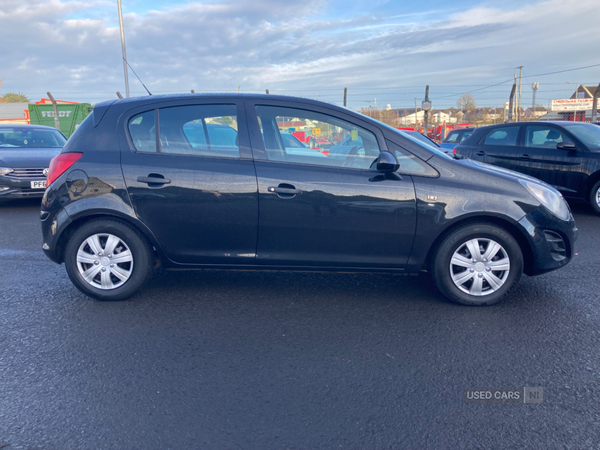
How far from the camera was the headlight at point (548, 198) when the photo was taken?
3.82m

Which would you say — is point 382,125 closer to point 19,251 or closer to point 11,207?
point 19,251

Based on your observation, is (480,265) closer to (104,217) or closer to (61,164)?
(104,217)

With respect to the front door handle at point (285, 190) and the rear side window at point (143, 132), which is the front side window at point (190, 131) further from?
the front door handle at point (285, 190)

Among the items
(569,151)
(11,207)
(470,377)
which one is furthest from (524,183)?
(11,207)

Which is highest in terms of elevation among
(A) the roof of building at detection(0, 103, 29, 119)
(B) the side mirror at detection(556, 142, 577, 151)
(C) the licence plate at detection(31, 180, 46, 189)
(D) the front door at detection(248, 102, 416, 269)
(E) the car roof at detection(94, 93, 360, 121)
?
(A) the roof of building at detection(0, 103, 29, 119)

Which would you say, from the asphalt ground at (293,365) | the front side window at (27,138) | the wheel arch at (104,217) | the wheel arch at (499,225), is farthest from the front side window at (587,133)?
the front side window at (27,138)

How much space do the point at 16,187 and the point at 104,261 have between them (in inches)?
216

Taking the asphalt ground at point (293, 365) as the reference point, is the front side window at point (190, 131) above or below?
above

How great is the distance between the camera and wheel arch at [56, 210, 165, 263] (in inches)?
150

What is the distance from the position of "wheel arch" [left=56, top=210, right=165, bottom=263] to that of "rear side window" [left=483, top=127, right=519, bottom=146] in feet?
24.2

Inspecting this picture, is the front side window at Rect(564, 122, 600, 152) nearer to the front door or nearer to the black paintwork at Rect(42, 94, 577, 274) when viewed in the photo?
the black paintwork at Rect(42, 94, 577, 274)

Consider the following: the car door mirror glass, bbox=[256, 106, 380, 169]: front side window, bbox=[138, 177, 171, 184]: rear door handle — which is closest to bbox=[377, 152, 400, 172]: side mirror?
bbox=[256, 106, 380, 169]: front side window

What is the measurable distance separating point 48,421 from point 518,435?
2.31 meters

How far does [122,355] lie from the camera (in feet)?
9.96
